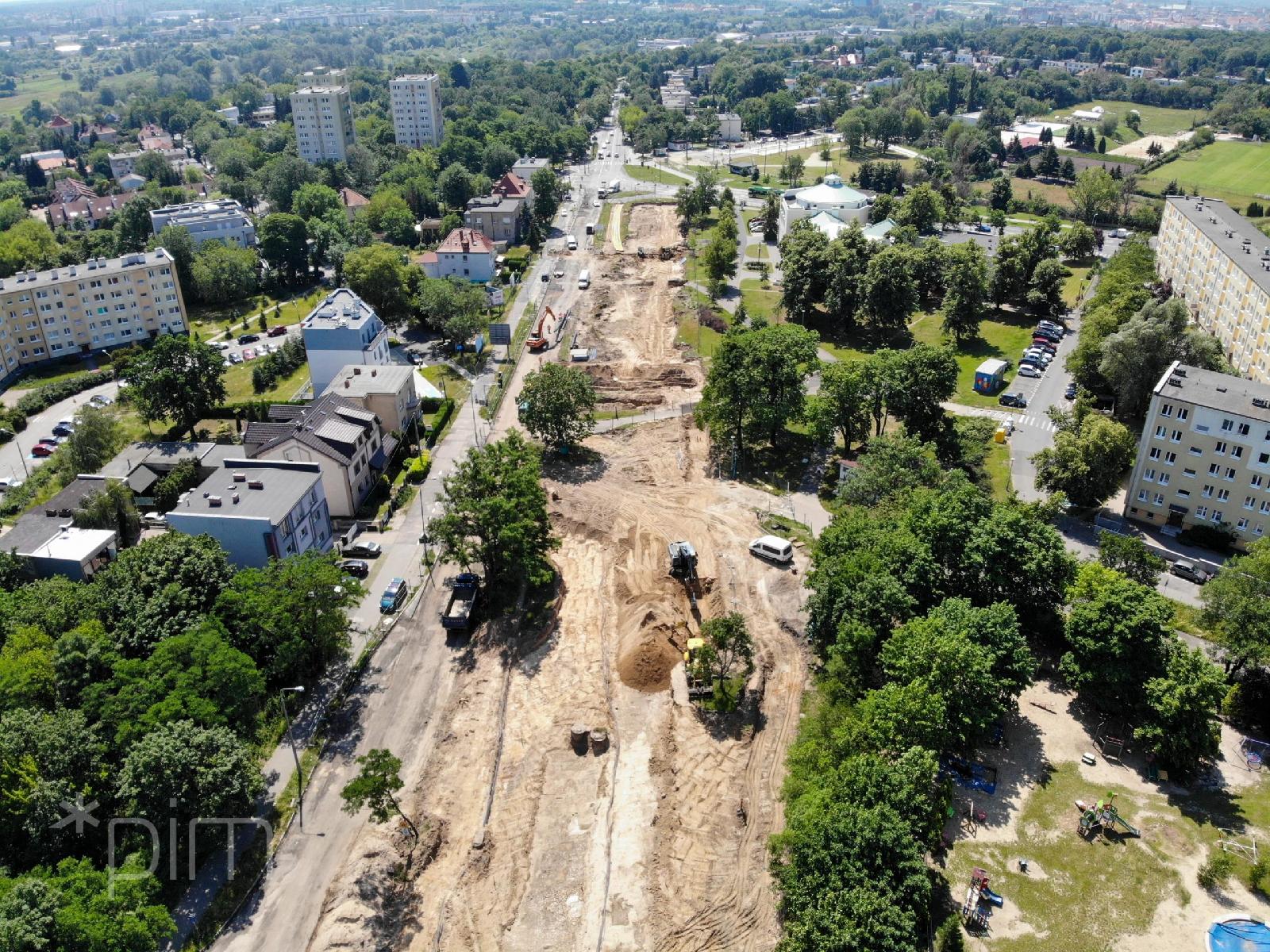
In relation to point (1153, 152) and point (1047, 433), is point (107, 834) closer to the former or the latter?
point (1047, 433)

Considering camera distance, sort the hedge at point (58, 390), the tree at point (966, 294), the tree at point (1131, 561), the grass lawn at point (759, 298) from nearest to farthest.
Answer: the tree at point (1131, 561), the hedge at point (58, 390), the tree at point (966, 294), the grass lawn at point (759, 298)

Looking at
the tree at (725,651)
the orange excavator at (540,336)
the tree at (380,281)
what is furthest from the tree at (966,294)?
the tree at (380,281)

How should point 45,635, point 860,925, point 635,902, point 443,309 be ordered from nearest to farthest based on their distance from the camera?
point 860,925 → point 635,902 → point 45,635 → point 443,309

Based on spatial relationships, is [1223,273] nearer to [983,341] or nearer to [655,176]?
[983,341]

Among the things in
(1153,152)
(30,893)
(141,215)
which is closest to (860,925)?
(30,893)

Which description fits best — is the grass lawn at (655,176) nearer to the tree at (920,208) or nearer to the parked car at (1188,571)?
the tree at (920,208)

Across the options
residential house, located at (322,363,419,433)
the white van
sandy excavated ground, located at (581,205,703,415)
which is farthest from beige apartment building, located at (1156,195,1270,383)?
residential house, located at (322,363,419,433)

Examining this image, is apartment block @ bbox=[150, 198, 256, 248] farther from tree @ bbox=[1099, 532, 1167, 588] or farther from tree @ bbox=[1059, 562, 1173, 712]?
tree @ bbox=[1059, 562, 1173, 712]
